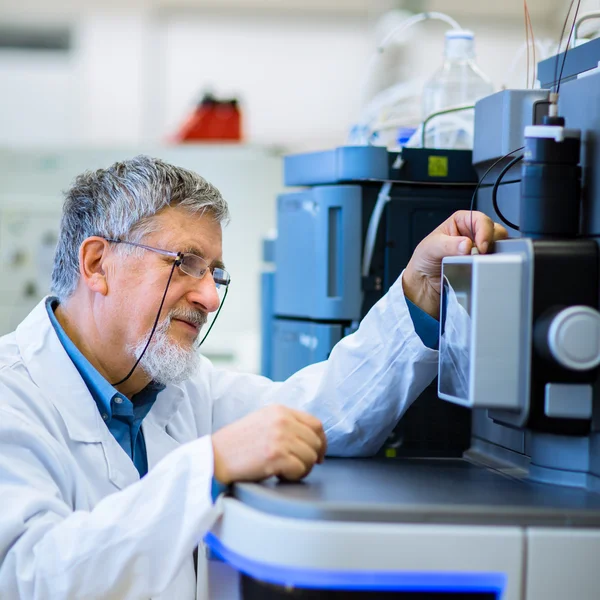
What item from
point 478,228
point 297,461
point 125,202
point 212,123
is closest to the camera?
point 297,461

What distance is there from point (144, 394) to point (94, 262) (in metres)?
0.22

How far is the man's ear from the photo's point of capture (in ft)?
4.04

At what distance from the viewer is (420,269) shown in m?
1.10

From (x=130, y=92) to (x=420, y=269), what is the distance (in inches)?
144

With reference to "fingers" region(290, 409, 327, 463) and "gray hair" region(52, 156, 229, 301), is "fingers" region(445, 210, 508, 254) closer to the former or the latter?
Answer: "fingers" region(290, 409, 327, 463)

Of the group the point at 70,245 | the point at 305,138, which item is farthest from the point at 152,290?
the point at 305,138

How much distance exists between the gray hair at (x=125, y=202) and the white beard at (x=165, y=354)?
13cm

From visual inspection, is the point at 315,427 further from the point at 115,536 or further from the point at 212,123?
the point at 212,123

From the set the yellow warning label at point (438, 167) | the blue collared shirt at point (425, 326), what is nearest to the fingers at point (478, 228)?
the blue collared shirt at point (425, 326)

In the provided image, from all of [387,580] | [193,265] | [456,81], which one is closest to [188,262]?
[193,265]

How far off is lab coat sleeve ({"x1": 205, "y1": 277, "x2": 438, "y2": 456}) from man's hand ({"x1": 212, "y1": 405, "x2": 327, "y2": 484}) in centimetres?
27

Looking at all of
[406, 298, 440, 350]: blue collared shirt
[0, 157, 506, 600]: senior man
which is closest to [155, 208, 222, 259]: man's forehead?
[0, 157, 506, 600]: senior man

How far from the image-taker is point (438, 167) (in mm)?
1291

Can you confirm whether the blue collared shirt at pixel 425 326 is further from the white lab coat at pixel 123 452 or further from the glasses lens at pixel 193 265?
the glasses lens at pixel 193 265
